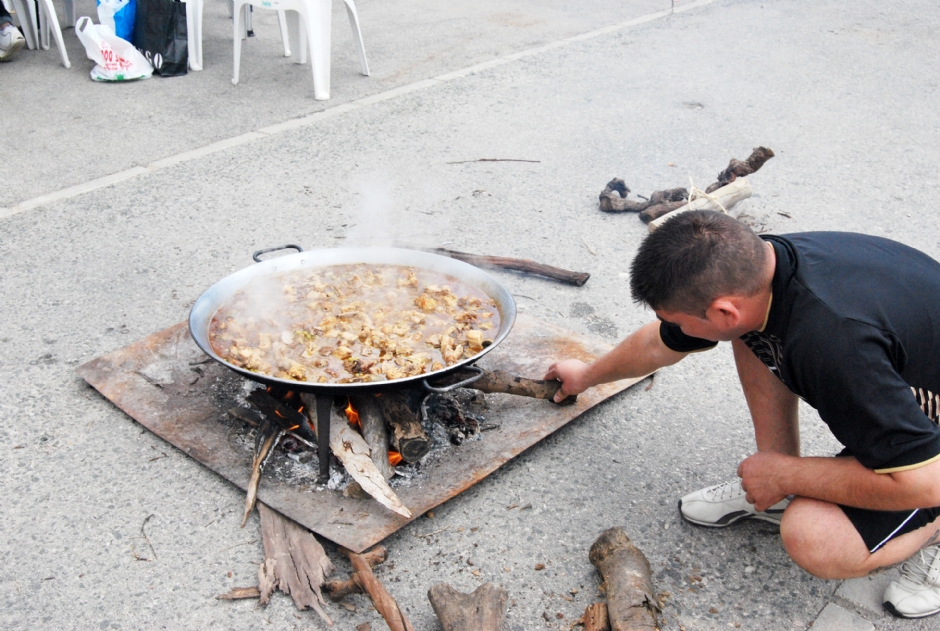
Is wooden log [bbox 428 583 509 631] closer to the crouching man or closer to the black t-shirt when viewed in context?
the crouching man

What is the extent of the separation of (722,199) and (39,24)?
21.9 feet

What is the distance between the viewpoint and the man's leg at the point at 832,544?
7.12ft

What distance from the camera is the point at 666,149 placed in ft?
19.9

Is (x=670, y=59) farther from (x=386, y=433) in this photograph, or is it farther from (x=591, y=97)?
(x=386, y=433)

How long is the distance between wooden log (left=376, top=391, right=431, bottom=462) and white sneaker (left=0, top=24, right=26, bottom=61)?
619 cm

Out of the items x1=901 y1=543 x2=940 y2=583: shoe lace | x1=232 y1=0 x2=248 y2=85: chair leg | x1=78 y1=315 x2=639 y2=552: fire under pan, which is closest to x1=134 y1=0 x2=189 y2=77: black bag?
x1=232 y1=0 x2=248 y2=85: chair leg

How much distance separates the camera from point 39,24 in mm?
7496

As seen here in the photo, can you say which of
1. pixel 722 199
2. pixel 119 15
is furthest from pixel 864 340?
pixel 119 15

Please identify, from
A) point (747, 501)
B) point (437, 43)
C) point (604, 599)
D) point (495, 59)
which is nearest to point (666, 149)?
point (495, 59)

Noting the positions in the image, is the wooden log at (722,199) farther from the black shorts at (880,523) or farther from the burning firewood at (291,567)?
the burning firewood at (291,567)

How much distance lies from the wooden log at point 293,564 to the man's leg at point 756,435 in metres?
1.26

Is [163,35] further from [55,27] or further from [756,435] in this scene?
[756,435]

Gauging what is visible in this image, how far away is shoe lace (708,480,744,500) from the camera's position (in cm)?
265

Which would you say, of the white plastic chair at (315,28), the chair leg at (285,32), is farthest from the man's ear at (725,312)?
the chair leg at (285,32)
